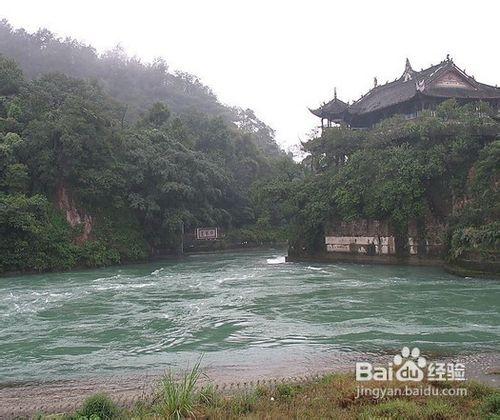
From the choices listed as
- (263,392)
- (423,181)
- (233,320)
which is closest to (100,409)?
(263,392)

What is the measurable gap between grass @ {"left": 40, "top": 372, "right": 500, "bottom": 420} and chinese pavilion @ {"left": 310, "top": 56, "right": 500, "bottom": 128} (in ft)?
101

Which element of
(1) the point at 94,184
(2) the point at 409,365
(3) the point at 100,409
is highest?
(1) the point at 94,184

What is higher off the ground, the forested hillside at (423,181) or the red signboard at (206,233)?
the forested hillside at (423,181)

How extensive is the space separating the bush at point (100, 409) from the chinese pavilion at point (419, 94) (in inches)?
1283

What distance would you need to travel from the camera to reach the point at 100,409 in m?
6.86

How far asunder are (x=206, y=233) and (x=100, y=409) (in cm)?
3837

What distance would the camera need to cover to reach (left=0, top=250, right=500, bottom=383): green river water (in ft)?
37.4

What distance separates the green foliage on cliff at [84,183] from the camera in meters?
32.4

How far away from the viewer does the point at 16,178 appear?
32344mm

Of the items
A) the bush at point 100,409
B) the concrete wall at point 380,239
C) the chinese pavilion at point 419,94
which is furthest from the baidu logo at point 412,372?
the chinese pavilion at point 419,94

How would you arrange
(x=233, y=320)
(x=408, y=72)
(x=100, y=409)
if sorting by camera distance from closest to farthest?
(x=100, y=409)
(x=233, y=320)
(x=408, y=72)

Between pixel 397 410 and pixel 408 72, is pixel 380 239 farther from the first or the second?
pixel 397 410

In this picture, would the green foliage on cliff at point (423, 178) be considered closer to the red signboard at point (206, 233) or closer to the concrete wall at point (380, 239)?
the concrete wall at point (380, 239)

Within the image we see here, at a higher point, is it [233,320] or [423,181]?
[423,181]
